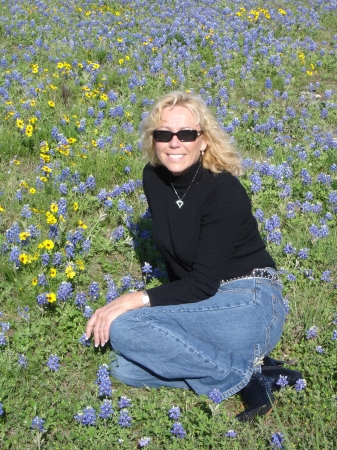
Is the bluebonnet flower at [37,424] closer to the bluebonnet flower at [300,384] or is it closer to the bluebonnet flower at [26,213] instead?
the bluebonnet flower at [300,384]

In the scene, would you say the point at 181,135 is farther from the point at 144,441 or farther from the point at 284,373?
the point at 144,441

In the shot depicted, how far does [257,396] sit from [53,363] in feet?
4.02

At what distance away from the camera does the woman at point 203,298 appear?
3615 millimetres

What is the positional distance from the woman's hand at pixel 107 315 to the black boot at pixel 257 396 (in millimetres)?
806

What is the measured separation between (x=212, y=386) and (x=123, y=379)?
560 millimetres

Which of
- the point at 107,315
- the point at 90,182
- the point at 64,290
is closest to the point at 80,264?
the point at 64,290

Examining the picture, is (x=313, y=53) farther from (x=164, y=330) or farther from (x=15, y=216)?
(x=164, y=330)

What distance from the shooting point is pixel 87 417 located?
11.1 ft

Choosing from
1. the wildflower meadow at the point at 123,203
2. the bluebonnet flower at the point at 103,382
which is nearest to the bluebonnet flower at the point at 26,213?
the wildflower meadow at the point at 123,203

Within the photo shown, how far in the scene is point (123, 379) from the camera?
3.82 metres

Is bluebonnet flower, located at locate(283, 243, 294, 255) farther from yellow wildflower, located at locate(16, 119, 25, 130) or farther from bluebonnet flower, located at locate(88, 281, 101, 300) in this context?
yellow wildflower, located at locate(16, 119, 25, 130)

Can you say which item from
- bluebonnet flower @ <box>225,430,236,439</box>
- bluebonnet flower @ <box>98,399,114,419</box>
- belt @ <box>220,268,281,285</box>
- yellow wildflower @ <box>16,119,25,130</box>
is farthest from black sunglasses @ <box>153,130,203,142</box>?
yellow wildflower @ <box>16,119,25,130</box>

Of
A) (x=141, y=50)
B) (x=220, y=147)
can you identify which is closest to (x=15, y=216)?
(x=220, y=147)

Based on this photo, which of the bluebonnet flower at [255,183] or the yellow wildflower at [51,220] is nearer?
the yellow wildflower at [51,220]
